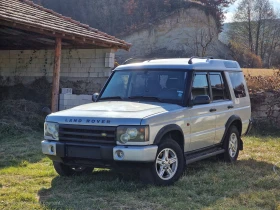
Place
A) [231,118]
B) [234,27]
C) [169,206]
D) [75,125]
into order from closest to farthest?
[169,206], [75,125], [231,118], [234,27]

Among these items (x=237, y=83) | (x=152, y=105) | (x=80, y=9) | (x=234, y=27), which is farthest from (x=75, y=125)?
(x=234, y=27)

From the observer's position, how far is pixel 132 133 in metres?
5.83

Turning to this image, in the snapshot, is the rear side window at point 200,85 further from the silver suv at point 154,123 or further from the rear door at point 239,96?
the rear door at point 239,96

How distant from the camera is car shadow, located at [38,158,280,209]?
5.50 m

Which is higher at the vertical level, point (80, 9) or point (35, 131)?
point (80, 9)

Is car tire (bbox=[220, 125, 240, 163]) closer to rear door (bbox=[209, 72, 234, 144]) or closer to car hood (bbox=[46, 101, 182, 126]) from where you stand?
rear door (bbox=[209, 72, 234, 144])

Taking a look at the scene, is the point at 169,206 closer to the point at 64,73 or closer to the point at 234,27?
the point at 64,73

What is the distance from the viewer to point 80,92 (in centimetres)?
1625

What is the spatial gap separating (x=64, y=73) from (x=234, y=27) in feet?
127

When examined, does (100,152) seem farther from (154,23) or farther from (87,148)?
(154,23)

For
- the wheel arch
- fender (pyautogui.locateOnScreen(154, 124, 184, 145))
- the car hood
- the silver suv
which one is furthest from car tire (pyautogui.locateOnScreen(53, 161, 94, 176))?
fender (pyautogui.locateOnScreen(154, 124, 184, 145))

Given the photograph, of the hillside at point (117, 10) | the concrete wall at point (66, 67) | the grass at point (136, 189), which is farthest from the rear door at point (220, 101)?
the hillside at point (117, 10)

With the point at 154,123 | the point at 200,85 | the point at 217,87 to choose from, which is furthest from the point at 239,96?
the point at 154,123

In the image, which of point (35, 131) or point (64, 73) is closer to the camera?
point (35, 131)
